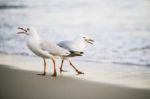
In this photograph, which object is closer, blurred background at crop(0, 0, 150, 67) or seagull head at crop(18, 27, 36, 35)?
blurred background at crop(0, 0, 150, 67)

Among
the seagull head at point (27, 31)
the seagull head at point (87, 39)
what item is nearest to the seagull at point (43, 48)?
the seagull head at point (27, 31)

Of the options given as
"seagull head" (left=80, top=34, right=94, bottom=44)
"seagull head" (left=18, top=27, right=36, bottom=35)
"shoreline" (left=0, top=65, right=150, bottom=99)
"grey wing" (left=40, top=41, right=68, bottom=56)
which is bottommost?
"shoreline" (left=0, top=65, right=150, bottom=99)

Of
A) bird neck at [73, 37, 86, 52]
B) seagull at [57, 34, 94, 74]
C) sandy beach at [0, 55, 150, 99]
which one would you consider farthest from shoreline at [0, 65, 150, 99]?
bird neck at [73, 37, 86, 52]

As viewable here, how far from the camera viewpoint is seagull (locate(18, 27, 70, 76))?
2558 mm

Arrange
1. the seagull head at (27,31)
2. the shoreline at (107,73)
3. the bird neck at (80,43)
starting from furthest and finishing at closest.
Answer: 1. the seagull head at (27,31)
2. the bird neck at (80,43)
3. the shoreline at (107,73)

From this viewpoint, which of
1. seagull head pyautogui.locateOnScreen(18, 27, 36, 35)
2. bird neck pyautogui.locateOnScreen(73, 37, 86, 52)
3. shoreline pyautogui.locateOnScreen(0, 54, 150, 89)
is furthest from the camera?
seagull head pyautogui.locateOnScreen(18, 27, 36, 35)

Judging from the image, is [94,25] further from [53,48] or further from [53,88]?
[53,88]

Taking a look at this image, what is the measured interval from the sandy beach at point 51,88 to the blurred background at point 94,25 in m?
0.17

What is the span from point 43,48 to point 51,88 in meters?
0.32

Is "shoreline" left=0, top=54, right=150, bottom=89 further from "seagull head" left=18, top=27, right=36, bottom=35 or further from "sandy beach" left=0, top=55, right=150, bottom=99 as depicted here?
"seagull head" left=18, top=27, right=36, bottom=35

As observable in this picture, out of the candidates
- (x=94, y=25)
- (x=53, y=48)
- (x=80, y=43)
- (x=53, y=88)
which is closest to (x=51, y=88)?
(x=53, y=88)

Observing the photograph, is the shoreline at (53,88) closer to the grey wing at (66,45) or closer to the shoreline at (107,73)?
the shoreline at (107,73)

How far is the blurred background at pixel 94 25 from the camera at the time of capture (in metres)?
2.48

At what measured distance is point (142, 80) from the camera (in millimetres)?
2420
